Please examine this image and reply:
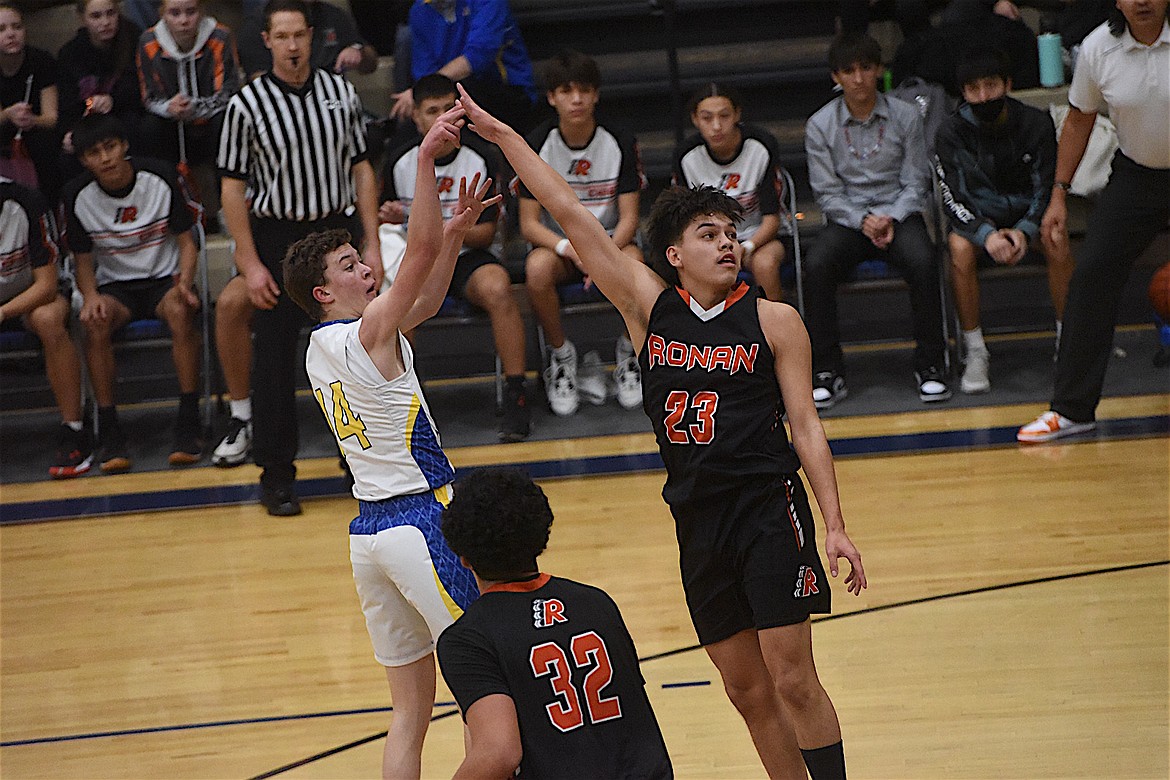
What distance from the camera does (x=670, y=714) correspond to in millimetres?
4070

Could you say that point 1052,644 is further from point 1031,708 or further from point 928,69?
point 928,69

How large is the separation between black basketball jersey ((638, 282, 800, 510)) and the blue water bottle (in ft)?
17.4

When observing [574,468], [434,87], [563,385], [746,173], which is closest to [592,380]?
[563,385]

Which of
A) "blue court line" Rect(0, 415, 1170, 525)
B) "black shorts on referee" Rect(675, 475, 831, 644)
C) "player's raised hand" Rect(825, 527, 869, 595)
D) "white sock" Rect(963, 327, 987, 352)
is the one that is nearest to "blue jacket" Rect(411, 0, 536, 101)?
"blue court line" Rect(0, 415, 1170, 525)

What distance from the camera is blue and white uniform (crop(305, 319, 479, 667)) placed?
3.32 meters

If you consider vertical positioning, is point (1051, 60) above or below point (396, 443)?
below

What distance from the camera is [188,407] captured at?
7.22 meters

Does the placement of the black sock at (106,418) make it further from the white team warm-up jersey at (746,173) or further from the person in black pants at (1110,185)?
the person in black pants at (1110,185)

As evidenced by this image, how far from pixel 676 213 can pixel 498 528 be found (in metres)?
1.09

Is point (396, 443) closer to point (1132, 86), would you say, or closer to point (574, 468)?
point (574, 468)

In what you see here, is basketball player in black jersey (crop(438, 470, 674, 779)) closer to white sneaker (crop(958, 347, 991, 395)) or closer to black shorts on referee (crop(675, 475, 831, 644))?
black shorts on referee (crop(675, 475, 831, 644))

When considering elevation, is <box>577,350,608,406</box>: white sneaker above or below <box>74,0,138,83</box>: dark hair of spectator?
below

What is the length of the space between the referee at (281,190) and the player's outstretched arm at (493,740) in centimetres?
391

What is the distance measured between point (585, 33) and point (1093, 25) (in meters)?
3.03
